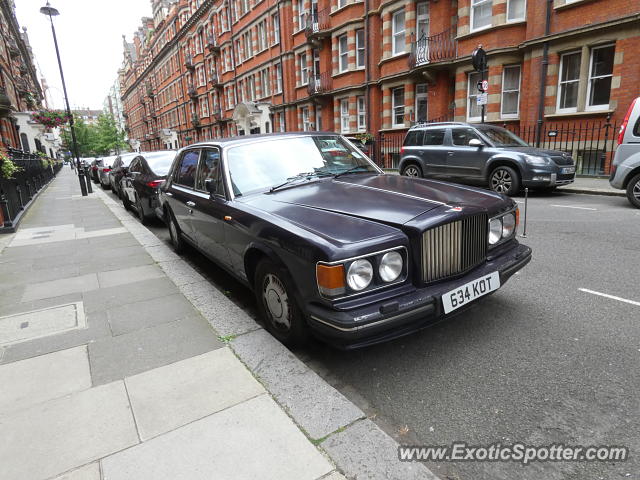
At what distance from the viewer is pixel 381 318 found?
8.13ft

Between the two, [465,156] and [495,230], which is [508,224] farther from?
[465,156]

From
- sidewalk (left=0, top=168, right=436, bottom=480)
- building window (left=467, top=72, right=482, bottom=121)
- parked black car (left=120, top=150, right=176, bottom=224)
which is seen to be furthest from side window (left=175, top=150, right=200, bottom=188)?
building window (left=467, top=72, right=482, bottom=121)

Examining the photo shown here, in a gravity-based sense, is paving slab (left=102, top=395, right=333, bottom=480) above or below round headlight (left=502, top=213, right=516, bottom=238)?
below

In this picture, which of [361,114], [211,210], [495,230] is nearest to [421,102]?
[361,114]

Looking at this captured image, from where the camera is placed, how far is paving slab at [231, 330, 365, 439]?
2.32 m

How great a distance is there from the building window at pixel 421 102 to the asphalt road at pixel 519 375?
16627mm

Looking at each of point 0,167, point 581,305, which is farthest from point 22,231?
point 581,305

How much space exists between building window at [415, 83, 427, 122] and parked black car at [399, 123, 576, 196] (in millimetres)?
7996

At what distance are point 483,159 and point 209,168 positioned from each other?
8.27 metres

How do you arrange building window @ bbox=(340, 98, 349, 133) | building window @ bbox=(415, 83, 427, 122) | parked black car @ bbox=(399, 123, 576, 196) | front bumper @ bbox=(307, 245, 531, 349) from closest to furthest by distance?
front bumper @ bbox=(307, 245, 531, 349) → parked black car @ bbox=(399, 123, 576, 196) → building window @ bbox=(415, 83, 427, 122) → building window @ bbox=(340, 98, 349, 133)

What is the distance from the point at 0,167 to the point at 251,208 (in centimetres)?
736

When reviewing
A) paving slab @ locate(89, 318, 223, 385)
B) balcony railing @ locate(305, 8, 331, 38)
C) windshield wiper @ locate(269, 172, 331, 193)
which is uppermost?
balcony railing @ locate(305, 8, 331, 38)

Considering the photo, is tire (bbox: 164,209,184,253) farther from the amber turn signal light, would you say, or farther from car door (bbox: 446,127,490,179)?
car door (bbox: 446,127,490,179)

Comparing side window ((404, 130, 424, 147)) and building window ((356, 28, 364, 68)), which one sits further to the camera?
building window ((356, 28, 364, 68))
